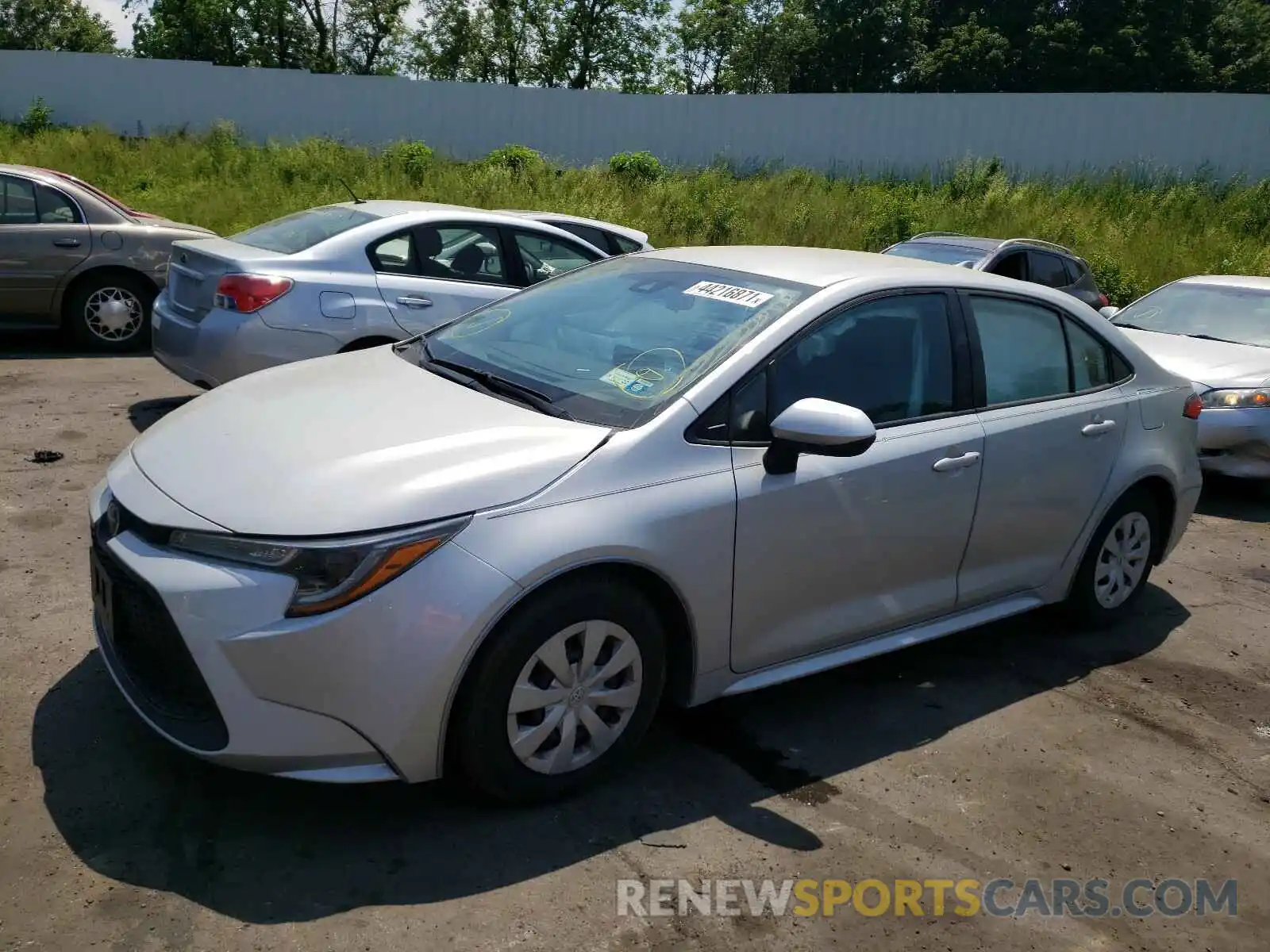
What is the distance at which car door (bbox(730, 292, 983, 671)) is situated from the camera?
3705 mm

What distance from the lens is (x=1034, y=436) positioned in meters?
4.51

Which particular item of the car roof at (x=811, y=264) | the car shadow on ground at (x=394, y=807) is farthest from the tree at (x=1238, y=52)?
the car shadow on ground at (x=394, y=807)

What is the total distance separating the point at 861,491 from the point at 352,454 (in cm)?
171

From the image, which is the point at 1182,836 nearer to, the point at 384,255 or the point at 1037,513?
the point at 1037,513

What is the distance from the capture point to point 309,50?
52.4 metres

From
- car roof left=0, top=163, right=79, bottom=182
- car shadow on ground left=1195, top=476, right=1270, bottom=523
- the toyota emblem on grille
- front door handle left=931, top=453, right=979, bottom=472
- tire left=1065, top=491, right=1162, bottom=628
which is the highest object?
car roof left=0, top=163, right=79, bottom=182

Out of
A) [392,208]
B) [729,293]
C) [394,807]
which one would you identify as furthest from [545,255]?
[394,807]

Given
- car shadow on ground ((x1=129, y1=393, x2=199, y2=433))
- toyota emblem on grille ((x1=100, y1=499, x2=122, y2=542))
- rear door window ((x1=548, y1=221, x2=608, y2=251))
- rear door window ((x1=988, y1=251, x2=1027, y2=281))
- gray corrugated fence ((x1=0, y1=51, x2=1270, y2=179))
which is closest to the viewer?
toyota emblem on grille ((x1=100, y1=499, x2=122, y2=542))

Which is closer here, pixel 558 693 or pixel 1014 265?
pixel 558 693

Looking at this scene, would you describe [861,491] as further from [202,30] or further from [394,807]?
[202,30]

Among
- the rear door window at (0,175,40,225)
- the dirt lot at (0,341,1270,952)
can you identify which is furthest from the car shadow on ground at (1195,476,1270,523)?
the rear door window at (0,175,40,225)

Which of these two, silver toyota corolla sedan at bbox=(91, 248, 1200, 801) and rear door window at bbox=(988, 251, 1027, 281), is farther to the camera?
rear door window at bbox=(988, 251, 1027, 281)

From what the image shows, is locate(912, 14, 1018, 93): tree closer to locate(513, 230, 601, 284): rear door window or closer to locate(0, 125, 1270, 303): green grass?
locate(0, 125, 1270, 303): green grass

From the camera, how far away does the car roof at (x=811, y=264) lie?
4227 millimetres
